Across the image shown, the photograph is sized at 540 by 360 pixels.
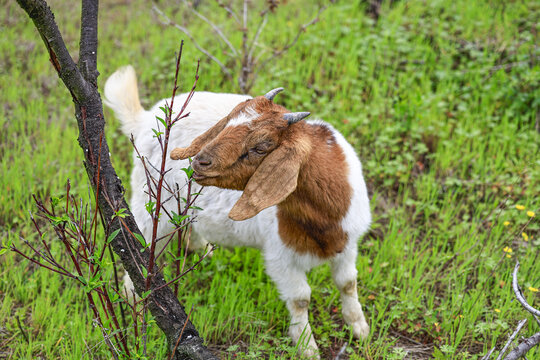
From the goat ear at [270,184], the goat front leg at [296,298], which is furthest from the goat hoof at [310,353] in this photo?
the goat ear at [270,184]

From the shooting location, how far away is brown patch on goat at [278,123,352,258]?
8.80 ft

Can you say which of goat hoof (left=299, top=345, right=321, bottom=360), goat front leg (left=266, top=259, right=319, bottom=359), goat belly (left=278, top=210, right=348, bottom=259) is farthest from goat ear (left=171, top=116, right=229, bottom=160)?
goat hoof (left=299, top=345, right=321, bottom=360)

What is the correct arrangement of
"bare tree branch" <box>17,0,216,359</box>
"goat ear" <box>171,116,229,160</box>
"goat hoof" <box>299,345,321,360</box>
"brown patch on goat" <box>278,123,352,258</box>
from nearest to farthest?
"bare tree branch" <box>17,0,216,359</box>
"goat ear" <box>171,116,229,160</box>
"brown patch on goat" <box>278,123,352,258</box>
"goat hoof" <box>299,345,321,360</box>

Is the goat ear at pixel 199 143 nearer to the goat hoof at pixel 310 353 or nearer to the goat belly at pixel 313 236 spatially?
the goat belly at pixel 313 236

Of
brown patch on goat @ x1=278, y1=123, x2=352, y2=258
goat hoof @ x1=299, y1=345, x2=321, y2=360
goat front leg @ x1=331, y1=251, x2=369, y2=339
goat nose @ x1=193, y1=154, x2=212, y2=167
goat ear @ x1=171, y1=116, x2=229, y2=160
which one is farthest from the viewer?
goat front leg @ x1=331, y1=251, x2=369, y2=339

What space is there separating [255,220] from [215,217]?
0.27 metres

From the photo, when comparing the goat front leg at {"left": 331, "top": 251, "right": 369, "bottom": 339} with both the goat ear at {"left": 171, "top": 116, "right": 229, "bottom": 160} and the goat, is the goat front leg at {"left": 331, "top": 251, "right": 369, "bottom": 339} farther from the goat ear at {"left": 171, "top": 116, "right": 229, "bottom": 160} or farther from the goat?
the goat ear at {"left": 171, "top": 116, "right": 229, "bottom": 160}

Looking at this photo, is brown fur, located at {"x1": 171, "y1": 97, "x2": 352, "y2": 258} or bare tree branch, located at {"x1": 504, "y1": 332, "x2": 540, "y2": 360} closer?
brown fur, located at {"x1": 171, "y1": 97, "x2": 352, "y2": 258}

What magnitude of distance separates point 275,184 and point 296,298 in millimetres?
1056

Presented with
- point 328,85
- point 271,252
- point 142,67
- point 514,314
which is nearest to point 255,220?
point 271,252

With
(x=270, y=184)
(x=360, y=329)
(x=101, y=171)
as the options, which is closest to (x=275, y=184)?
(x=270, y=184)

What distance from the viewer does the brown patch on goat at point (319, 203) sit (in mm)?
2684

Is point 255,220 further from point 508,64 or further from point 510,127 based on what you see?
point 508,64

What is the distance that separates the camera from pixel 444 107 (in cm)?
490
